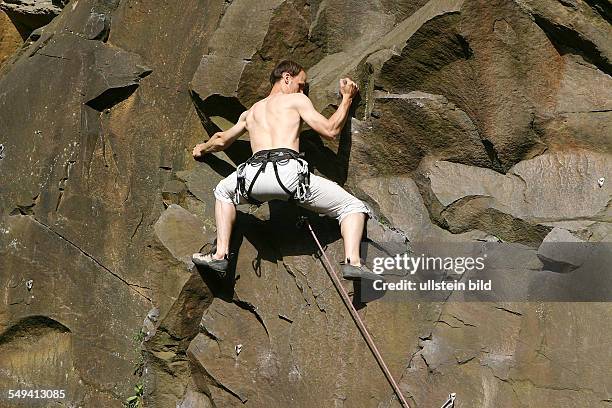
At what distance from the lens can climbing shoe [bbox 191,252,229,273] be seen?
7.61 meters

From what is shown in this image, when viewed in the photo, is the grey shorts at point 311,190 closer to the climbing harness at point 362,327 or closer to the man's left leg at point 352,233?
the man's left leg at point 352,233

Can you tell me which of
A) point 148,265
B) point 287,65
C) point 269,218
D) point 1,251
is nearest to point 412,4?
point 287,65

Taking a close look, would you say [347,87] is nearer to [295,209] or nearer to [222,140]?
[295,209]

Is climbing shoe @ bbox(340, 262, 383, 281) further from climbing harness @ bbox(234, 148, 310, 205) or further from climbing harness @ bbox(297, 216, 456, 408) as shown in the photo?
climbing harness @ bbox(234, 148, 310, 205)

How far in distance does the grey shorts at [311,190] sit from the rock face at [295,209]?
0.29 metres

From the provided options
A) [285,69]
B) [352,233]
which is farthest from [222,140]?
[352,233]

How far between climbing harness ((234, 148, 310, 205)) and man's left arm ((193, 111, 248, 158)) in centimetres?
49

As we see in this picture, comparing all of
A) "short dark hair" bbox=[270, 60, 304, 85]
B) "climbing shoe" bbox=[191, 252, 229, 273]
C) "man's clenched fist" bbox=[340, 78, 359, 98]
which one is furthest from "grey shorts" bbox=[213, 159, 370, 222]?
"short dark hair" bbox=[270, 60, 304, 85]

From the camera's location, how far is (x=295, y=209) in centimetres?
797

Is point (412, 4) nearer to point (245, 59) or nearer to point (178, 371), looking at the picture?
point (245, 59)

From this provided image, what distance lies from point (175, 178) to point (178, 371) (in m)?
1.68

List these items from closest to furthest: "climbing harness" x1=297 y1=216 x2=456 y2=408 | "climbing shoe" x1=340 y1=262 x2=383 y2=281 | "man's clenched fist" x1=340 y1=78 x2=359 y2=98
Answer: "climbing harness" x1=297 y1=216 x2=456 y2=408
"climbing shoe" x1=340 y1=262 x2=383 y2=281
"man's clenched fist" x1=340 y1=78 x2=359 y2=98

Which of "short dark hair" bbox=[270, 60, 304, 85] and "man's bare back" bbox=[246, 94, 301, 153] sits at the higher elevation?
"short dark hair" bbox=[270, 60, 304, 85]

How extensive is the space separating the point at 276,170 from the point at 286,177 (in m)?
0.09
